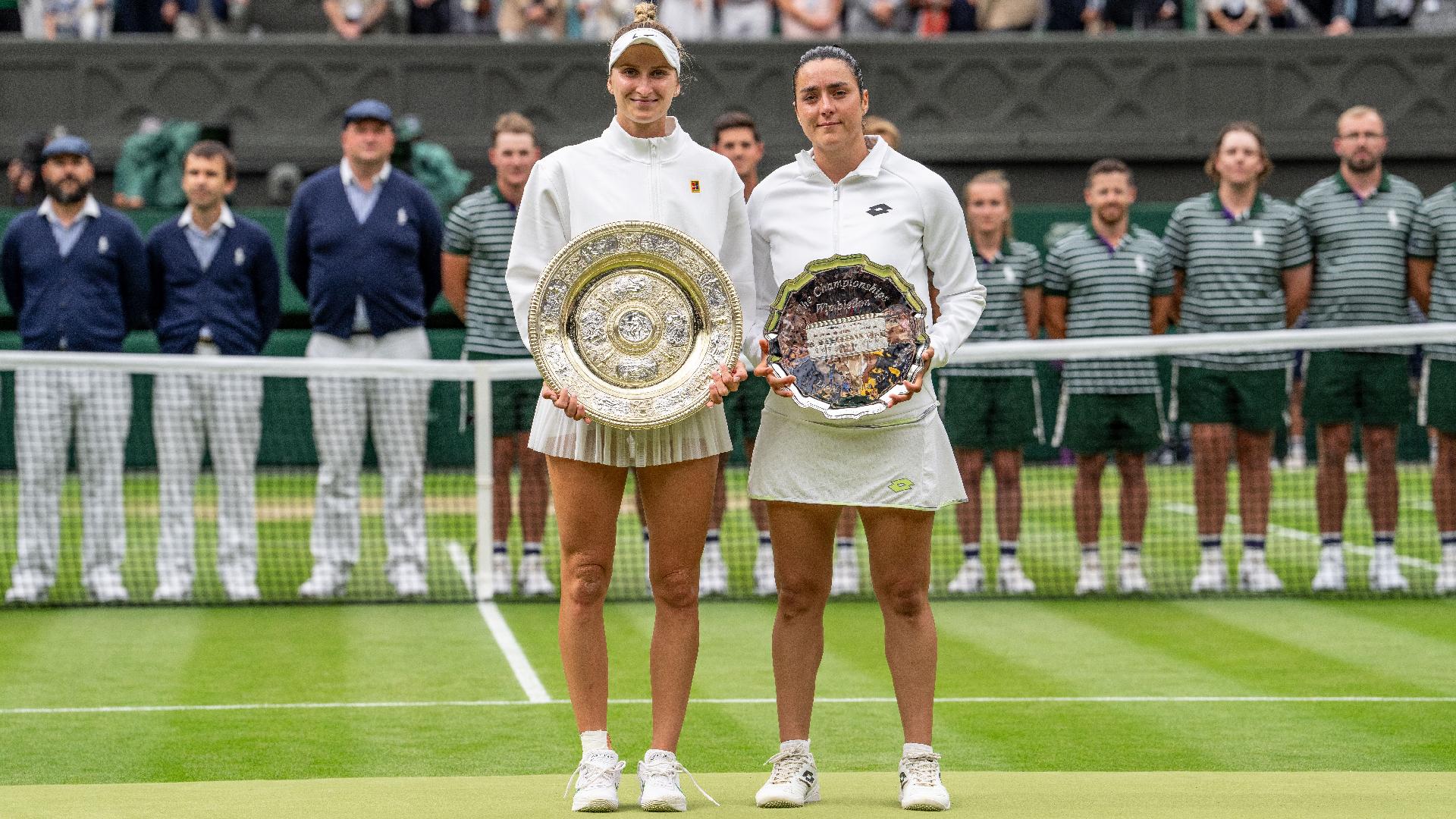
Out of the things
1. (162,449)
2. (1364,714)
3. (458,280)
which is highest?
(458,280)

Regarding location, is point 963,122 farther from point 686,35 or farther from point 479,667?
point 479,667

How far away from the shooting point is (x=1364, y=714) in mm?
6859

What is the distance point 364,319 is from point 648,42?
4993 mm

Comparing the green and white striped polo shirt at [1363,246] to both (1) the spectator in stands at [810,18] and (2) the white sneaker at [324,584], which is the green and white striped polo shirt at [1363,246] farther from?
(1) the spectator in stands at [810,18]

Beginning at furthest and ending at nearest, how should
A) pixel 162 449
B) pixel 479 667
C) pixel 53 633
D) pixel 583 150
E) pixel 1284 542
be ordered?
pixel 1284 542 → pixel 162 449 → pixel 53 633 → pixel 479 667 → pixel 583 150

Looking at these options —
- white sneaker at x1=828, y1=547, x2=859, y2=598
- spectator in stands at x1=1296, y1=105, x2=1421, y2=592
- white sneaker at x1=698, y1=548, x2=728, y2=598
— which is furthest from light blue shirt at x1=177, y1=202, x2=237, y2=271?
spectator in stands at x1=1296, y1=105, x2=1421, y2=592

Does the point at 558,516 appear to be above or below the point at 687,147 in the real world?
below

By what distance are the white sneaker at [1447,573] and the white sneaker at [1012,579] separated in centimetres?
204

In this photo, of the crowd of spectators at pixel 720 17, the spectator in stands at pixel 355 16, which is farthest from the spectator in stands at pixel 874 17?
the spectator in stands at pixel 355 16

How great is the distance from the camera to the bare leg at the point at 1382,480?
1009 centimetres

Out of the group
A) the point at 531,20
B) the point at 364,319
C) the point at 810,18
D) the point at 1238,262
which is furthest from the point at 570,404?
the point at 531,20

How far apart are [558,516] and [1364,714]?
10.5ft

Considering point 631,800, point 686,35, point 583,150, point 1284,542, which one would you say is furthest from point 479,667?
point 686,35

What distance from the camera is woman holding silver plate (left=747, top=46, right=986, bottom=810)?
5.19m
